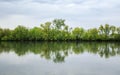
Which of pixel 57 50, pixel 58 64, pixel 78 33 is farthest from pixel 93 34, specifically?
pixel 58 64

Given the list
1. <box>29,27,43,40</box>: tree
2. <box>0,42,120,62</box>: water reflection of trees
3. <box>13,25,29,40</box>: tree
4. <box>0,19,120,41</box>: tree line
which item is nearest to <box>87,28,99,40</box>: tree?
<box>0,19,120,41</box>: tree line

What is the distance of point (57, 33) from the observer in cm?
7100

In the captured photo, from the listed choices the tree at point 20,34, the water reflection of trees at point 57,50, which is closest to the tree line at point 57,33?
the tree at point 20,34

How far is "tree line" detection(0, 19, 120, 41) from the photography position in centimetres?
6981

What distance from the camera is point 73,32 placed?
242 ft

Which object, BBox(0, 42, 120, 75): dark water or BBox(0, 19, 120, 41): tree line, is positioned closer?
BBox(0, 42, 120, 75): dark water

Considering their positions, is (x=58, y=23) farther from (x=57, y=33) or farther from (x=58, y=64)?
(x=58, y=64)

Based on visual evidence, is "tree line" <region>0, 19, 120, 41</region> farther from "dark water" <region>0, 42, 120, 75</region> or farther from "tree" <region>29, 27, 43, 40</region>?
"dark water" <region>0, 42, 120, 75</region>

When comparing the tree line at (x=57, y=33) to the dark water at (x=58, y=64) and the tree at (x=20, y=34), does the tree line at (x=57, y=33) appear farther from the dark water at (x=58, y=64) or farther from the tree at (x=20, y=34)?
the dark water at (x=58, y=64)

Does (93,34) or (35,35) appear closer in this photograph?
(35,35)

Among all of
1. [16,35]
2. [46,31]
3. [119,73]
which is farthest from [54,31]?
[119,73]

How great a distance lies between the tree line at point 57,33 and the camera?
2749 inches

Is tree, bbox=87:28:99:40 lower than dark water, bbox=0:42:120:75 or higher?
lower

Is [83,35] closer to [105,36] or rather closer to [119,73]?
[105,36]
